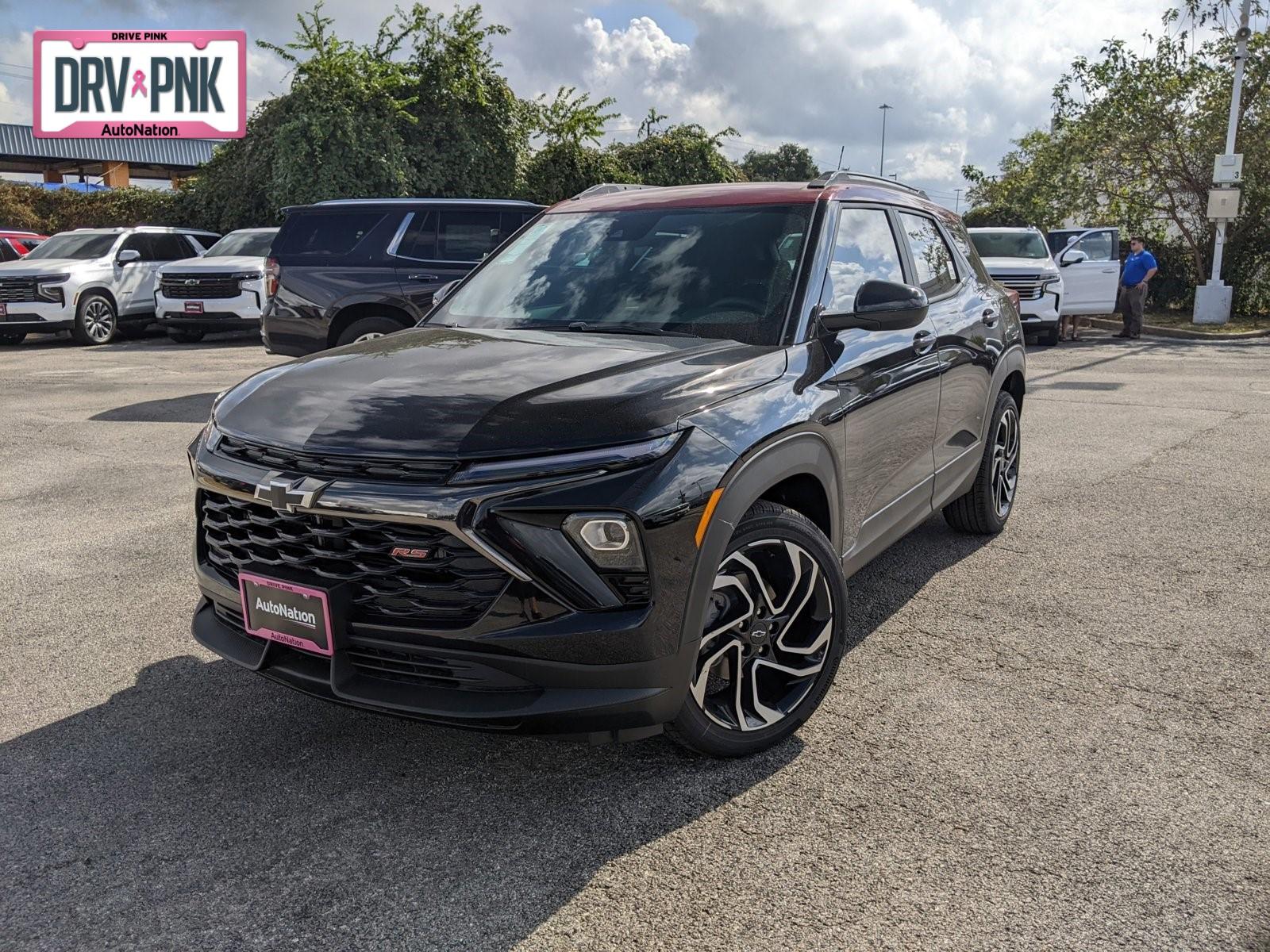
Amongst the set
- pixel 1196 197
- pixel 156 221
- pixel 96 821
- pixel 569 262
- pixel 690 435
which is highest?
pixel 1196 197

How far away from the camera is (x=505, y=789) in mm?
3158

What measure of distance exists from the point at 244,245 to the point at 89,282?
8.78 ft

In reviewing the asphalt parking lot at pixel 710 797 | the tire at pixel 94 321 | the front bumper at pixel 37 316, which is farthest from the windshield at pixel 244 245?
the asphalt parking lot at pixel 710 797

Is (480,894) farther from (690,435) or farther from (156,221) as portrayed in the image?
(156,221)

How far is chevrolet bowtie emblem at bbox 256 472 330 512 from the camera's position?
9.32ft

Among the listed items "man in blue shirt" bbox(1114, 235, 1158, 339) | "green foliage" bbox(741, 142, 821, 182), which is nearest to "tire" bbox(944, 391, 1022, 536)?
"man in blue shirt" bbox(1114, 235, 1158, 339)

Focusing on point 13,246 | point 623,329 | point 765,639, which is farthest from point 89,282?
point 765,639

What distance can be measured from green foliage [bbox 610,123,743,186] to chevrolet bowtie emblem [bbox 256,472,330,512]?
25.4 m

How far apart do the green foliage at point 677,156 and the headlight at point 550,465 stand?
2551cm

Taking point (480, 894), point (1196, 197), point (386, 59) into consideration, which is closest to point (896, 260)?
point (480, 894)

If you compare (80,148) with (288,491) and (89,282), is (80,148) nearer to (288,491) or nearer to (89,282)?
(89,282)

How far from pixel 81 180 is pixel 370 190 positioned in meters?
27.5

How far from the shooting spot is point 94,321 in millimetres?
17359

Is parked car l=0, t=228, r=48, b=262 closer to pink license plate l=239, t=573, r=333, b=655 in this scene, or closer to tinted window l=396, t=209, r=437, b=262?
tinted window l=396, t=209, r=437, b=262
